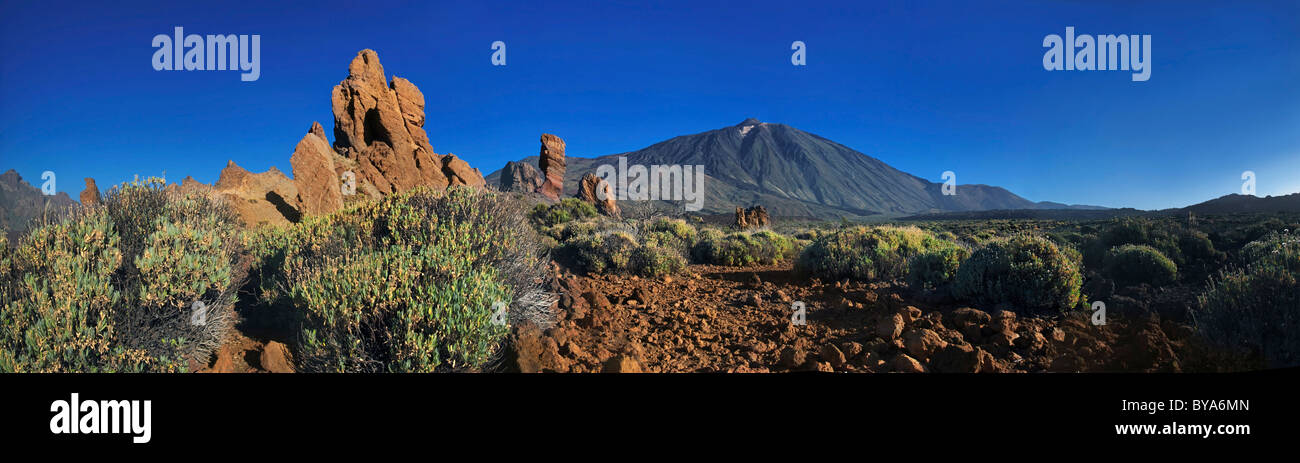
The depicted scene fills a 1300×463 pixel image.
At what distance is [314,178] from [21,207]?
7493 mm

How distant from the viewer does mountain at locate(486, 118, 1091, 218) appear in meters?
144

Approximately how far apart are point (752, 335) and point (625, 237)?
14.0ft

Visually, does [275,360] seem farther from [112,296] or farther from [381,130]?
[381,130]

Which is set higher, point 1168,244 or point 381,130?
point 381,130

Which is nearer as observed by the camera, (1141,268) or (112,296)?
(112,296)

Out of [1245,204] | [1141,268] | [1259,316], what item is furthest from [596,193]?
[1245,204]

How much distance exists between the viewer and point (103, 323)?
2.77 metres

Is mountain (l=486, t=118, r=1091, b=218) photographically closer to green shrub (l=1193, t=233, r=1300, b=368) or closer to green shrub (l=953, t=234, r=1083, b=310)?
green shrub (l=953, t=234, r=1083, b=310)

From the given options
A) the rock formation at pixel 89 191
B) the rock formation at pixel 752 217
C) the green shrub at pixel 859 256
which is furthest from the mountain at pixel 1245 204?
the rock formation at pixel 89 191

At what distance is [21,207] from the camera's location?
5371 millimetres

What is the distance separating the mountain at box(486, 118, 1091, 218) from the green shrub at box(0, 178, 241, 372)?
118816 mm

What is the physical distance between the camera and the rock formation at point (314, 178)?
1217cm
